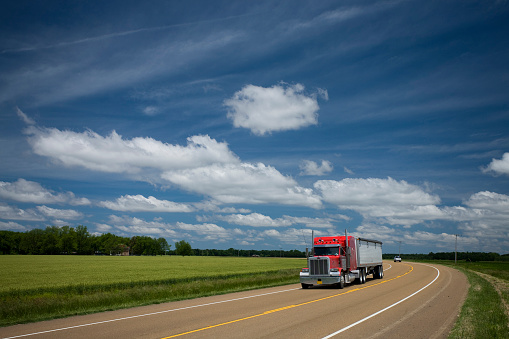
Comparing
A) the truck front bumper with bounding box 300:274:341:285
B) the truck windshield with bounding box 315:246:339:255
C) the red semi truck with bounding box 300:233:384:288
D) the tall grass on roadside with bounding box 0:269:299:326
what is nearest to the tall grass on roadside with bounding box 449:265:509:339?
the truck front bumper with bounding box 300:274:341:285

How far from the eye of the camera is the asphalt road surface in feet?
38.4

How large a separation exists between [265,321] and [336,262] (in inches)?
628

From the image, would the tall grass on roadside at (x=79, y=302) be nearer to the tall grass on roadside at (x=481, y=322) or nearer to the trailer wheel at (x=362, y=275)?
the trailer wheel at (x=362, y=275)

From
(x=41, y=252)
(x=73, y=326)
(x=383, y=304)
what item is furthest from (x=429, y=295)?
(x=41, y=252)

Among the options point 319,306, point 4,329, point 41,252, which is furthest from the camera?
point 41,252

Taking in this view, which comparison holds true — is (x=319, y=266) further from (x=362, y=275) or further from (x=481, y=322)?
(x=481, y=322)

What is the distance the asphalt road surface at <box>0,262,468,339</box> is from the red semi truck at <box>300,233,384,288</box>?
23.7 ft

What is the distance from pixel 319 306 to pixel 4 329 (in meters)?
11.9

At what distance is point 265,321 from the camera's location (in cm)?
1365

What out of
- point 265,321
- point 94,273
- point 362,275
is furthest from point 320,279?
point 94,273

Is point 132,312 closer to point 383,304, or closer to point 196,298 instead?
point 196,298

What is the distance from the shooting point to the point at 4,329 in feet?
43.2

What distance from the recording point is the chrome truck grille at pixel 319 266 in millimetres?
27469

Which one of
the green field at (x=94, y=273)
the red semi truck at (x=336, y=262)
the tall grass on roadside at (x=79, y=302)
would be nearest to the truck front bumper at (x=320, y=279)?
the red semi truck at (x=336, y=262)
